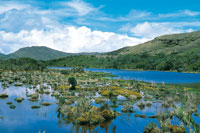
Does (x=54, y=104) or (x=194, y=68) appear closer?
(x=54, y=104)

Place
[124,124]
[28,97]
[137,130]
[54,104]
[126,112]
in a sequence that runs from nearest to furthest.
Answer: [137,130]
[124,124]
[126,112]
[54,104]
[28,97]

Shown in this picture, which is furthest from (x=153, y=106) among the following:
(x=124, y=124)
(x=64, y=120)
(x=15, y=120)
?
(x=15, y=120)

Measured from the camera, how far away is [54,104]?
4409 cm

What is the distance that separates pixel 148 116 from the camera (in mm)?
36219

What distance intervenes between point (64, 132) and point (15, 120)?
10278 mm

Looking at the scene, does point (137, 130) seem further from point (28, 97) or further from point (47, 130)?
point (28, 97)

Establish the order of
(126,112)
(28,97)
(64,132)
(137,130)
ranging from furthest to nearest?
(28,97) < (126,112) < (137,130) < (64,132)

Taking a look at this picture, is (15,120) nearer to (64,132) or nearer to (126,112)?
(64,132)

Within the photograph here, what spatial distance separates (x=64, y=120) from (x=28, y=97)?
74.4 ft

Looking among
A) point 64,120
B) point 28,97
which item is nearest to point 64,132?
point 64,120

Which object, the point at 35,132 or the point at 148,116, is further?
the point at 148,116

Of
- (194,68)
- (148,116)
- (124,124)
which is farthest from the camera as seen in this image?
(194,68)

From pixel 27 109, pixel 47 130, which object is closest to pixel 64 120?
pixel 47 130

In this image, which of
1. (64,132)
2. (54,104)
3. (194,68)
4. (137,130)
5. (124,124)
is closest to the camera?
(64,132)
